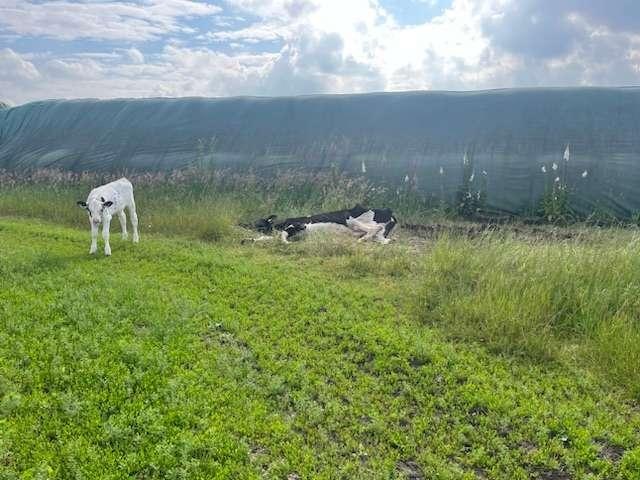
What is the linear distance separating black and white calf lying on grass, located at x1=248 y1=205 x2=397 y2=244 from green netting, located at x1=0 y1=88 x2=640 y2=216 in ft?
11.3

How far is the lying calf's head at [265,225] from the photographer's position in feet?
31.6

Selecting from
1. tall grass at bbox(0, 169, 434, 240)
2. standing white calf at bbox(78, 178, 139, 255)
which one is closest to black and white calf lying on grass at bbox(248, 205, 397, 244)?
tall grass at bbox(0, 169, 434, 240)

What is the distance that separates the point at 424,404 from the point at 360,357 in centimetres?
80

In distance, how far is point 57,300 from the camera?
5277 millimetres

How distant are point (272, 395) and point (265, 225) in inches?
244

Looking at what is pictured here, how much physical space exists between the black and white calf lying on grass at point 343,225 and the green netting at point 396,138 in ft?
11.3

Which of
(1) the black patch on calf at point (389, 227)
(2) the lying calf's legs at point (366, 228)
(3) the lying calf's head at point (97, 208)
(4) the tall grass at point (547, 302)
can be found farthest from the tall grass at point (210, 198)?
(4) the tall grass at point (547, 302)

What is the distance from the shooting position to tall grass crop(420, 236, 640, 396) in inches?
175

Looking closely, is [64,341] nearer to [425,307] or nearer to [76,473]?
[76,473]

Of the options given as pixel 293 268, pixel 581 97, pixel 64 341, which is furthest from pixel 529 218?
pixel 64 341

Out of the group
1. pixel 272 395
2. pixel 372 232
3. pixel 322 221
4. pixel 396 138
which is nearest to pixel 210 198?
pixel 322 221

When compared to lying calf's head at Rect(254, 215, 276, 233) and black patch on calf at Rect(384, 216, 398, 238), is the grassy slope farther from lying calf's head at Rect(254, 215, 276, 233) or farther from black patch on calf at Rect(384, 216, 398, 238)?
lying calf's head at Rect(254, 215, 276, 233)

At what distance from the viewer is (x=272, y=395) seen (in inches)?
150

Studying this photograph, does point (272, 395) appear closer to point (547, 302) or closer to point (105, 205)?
point (547, 302)
